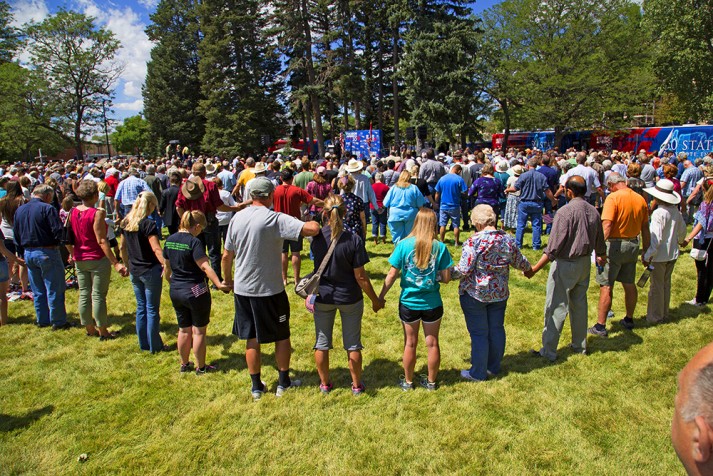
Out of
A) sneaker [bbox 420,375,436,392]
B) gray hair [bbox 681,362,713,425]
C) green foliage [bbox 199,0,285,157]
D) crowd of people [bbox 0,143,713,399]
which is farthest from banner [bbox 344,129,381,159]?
gray hair [bbox 681,362,713,425]

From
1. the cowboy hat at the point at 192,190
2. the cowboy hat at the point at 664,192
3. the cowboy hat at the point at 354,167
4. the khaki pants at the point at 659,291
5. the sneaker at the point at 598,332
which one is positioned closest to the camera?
the cowboy hat at the point at 664,192

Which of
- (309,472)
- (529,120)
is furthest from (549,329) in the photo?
(529,120)

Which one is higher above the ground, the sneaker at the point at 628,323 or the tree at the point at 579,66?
the tree at the point at 579,66

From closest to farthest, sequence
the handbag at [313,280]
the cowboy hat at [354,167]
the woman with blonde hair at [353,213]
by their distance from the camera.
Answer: the handbag at [313,280], the woman with blonde hair at [353,213], the cowboy hat at [354,167]

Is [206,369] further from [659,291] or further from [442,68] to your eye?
[442,68]

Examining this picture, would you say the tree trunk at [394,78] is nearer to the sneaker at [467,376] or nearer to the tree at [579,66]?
the tree at [579,66]

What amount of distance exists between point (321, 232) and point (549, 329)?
2728mm

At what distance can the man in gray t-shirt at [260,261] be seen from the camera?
145 inches

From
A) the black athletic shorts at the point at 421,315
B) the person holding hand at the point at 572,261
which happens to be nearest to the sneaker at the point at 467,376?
the black athletic shorts at the point at 421,315

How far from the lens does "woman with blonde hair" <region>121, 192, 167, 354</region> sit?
4.60 m

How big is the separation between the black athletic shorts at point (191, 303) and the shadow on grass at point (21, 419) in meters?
1.45

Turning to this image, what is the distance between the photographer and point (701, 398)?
40.6 inches

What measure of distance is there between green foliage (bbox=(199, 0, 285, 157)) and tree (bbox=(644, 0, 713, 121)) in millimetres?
29096

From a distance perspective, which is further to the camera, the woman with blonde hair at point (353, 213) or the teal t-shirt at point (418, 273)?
the woman with blonde hair at point (353, 213)
